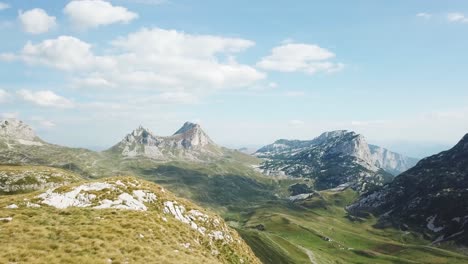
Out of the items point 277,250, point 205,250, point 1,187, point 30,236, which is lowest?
point 277,250

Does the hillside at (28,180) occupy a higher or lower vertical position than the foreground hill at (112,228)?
lower

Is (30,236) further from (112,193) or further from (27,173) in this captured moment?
(27,173)

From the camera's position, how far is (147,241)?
3559cm

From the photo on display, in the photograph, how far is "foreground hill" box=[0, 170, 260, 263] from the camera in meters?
29.6

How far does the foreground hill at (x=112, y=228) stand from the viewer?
1167 inches

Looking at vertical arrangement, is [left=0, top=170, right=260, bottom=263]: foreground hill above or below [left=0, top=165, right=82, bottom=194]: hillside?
above

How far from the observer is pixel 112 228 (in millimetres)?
35656

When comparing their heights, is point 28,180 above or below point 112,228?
below

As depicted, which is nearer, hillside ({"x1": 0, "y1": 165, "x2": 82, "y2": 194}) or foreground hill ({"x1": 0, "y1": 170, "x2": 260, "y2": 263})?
foreground hill ({"x1": 0, "y1": 170, "x2": 260, "y2": 263})

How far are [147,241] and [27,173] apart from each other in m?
155

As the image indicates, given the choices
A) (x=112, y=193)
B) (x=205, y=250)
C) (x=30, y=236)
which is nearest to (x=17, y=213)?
(x=30, y=236)

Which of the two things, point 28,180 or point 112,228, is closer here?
point 112,228

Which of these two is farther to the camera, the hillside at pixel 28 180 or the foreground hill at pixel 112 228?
the hillside at pixel 28 180

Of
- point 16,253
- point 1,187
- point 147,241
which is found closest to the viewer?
point 16,253
